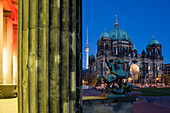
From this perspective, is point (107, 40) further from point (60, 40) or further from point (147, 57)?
point (60, 40)

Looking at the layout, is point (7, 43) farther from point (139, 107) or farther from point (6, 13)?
point (139, 107)

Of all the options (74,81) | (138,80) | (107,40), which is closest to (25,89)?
(74,81)

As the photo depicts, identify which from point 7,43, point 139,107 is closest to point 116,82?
point 139,107

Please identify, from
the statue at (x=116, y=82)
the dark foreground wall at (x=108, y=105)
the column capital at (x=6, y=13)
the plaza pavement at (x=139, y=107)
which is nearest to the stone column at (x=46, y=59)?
the dark foreground wall at (x=108, y=105)

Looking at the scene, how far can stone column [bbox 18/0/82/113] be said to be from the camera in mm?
3078

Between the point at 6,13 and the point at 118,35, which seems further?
the point at 118,35

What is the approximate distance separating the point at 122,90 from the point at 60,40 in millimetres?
5040

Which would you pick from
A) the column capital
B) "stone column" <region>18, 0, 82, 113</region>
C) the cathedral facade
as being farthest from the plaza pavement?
the cathedral facade

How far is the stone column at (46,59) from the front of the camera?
3.08 meters

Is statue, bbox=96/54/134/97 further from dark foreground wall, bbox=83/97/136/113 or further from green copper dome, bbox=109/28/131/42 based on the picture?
green copper dome, bbox=109/28/131/42

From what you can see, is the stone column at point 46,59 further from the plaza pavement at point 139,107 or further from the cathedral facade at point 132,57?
the cathedral facade at point 132,57

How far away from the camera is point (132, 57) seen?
7919cm

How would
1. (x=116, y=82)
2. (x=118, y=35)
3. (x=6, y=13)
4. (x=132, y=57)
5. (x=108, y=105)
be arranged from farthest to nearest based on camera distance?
1. (x=118, y=35)
2. (x=132, y=57)
3. (x=6, y=13)
4. (x=116, y=82)
5. (x=108, y=105)

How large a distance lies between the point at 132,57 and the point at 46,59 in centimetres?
8072
